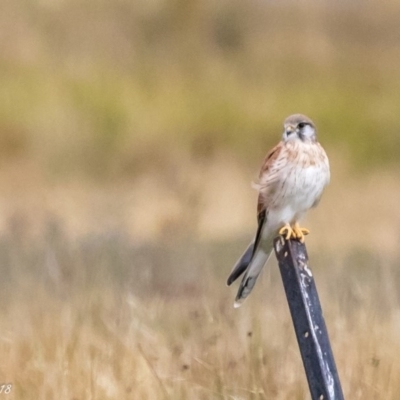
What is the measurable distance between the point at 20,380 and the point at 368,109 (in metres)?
10.9

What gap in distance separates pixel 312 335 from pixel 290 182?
4.10ft

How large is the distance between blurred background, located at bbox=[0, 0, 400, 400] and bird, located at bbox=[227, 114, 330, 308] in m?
0.37

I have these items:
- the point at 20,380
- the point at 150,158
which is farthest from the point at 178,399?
the point at 150,158

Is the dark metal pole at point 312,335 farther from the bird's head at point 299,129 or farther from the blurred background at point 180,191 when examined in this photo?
the bird's head at point 299,129

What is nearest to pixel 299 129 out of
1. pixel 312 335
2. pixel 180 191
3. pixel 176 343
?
pixel 176 343

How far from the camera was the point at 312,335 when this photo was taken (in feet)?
11.3

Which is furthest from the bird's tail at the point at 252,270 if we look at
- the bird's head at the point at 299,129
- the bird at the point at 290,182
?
the bird's head at the point at 299,129

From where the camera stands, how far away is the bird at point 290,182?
4.50 meters

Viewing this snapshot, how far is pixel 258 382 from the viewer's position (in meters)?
4.42

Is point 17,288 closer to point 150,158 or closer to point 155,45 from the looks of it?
point 150,158

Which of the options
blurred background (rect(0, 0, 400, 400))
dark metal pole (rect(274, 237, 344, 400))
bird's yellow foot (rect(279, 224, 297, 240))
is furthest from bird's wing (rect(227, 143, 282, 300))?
dark metal pole (rect(274, 237, 344, 400))

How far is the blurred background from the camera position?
4.61 metres

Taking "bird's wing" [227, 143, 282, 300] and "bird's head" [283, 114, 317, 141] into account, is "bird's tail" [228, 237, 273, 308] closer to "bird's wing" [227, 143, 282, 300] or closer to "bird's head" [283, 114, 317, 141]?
"bird's wing" [227, 143, 282, 300]

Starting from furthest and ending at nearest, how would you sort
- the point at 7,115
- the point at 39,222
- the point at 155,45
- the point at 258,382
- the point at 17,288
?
the point at 155,45, the point at 7,115, the point at 39,222, the point at 17,288, the point at 258,382
